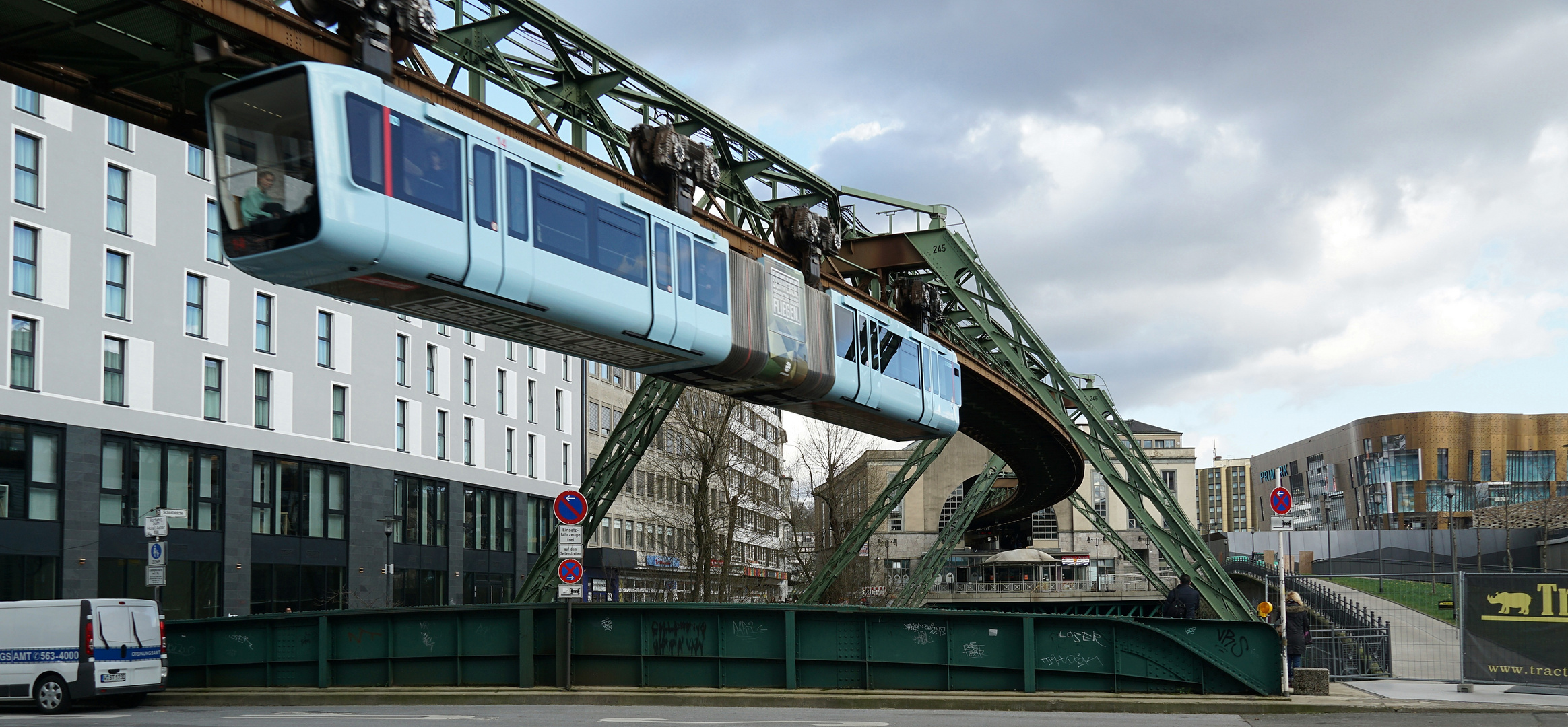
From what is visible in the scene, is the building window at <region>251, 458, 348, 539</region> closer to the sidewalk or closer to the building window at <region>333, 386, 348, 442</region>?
the building window at <region>333, 386, 348, 442</region>

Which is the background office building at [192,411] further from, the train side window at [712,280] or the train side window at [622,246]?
the train side window at [622,246]

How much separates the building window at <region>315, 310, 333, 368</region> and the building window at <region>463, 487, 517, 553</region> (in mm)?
11510

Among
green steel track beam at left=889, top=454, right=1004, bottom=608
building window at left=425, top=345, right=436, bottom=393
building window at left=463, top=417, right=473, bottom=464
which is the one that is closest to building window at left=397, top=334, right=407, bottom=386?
building window at left=425, top=345, right=436, bottom=393

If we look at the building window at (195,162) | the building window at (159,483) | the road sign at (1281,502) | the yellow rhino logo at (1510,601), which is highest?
the building window at (195,162)

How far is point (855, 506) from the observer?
195 feet

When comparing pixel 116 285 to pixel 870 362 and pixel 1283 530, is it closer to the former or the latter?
pixel 870 362

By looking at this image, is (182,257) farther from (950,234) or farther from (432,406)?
(950,234)

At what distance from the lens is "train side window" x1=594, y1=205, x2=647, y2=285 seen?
55.1ft

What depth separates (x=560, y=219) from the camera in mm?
16062

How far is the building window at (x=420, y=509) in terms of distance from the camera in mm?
58219

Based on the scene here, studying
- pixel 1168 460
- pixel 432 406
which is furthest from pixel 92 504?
pixel 1168 460

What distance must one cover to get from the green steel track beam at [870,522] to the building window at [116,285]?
949 inches

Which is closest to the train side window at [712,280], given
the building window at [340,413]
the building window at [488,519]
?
the building window at [340,413]

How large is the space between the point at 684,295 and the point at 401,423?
43.8m
